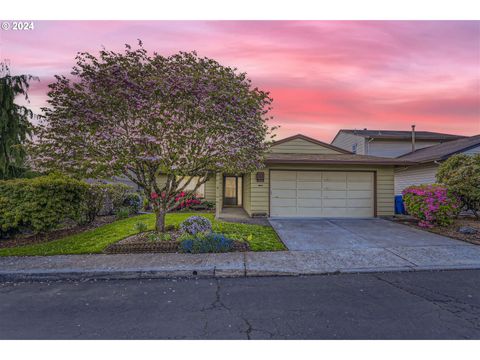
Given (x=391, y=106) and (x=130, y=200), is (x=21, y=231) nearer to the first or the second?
(x=130, y=200)

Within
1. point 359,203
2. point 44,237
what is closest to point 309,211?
point 359,203

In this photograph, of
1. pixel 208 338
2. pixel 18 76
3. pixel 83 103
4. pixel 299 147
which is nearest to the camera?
pixel 208 338

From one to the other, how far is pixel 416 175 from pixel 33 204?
60.8ft

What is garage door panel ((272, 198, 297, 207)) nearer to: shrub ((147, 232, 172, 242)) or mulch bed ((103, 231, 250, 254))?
mulch bed ((103, 231, 250, 254))

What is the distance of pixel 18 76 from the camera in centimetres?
1035

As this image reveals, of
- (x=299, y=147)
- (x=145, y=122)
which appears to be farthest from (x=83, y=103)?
(x=299, y=147)

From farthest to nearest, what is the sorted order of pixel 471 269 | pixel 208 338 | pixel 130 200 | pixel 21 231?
pixel 130 200, pixel 21 231, pixel 471 269, pixel 208 338

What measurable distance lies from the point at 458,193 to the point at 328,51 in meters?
7.53

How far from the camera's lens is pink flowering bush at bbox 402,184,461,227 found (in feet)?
30.6

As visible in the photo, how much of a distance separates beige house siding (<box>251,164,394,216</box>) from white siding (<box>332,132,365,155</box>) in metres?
11.6

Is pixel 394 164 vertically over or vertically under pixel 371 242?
over

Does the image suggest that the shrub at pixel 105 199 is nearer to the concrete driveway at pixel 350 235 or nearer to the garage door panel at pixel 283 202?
the concrete driveway at pixel 350 235

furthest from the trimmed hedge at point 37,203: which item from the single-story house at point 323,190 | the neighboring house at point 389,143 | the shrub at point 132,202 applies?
the neighboring house at point 389,143

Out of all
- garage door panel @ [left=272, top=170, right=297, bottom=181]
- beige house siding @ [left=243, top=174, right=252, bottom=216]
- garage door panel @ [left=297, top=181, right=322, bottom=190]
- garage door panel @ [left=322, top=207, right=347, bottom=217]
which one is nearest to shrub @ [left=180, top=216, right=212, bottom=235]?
beige house siding @ [left=243, top=174, right=252, bottom=216]
